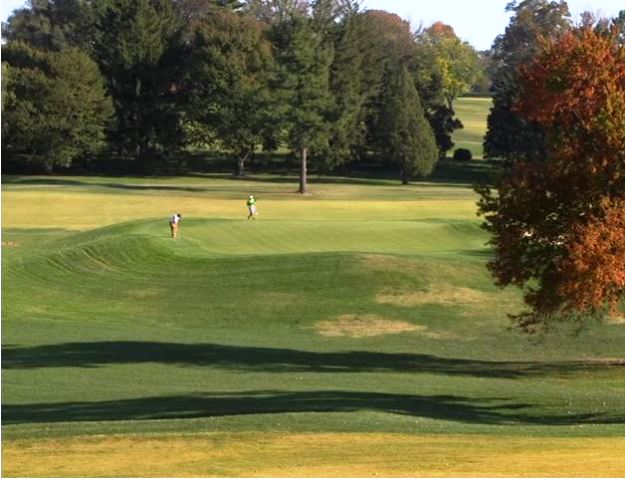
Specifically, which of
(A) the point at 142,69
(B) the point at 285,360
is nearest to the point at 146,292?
(B) the point at 285,360

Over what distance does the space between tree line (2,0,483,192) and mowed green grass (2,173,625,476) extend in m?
38.0

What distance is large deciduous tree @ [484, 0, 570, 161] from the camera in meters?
95.1

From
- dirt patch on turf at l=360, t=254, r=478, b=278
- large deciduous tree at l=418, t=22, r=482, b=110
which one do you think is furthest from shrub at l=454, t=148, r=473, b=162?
dirt patch on turf at l=360, t=254, r=478, b=278

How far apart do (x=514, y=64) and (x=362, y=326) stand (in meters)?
88.7

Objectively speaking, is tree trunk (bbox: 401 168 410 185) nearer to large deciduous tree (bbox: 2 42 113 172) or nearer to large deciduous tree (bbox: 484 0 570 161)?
large deciduous tree (bbox: 484 0 570 161)

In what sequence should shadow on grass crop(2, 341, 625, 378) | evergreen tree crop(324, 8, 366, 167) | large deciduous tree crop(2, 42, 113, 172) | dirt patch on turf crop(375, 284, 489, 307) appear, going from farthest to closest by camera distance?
Result: large deciduous tree crop(2, 42, 113, 172) → evergreen tree crop(324, 8, 366, 167) → dirt patch on turf crop(375, 284, 489, 307) → shadow on grass crop(2, 341, 625, 378)

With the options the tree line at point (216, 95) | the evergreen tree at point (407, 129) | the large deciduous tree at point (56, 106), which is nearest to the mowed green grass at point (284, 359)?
the tree line at point (216, 95)

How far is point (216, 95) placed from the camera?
314 ft

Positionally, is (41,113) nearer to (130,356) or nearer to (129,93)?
(129,93)

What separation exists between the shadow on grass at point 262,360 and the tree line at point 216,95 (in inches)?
2266

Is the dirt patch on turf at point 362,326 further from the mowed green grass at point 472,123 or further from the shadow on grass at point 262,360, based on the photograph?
the mowed green grass at point 472,123

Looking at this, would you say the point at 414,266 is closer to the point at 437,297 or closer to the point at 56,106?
the point at 437,297


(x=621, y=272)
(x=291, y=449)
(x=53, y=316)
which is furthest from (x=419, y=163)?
(x=291, y=449)

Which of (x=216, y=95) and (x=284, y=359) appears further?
(x=216, y=95)
